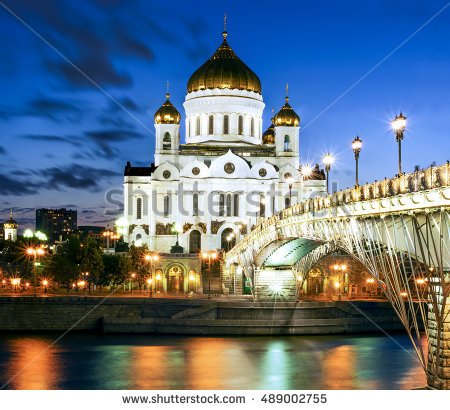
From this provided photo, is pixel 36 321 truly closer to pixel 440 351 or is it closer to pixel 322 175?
pixel 440 351

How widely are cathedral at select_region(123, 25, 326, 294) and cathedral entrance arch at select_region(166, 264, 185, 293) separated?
3.80 meters

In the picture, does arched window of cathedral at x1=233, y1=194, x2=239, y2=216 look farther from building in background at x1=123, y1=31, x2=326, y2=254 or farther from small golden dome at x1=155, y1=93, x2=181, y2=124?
small golden dome at x1=155, y1=93, x2=181, y2=124

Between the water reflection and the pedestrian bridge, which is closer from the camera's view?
the pedestrian bridge

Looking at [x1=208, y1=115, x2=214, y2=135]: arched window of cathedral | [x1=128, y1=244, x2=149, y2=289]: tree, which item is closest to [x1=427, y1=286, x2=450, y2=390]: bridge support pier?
[x1=128, y1=244, x2=149, y2=289]: tree

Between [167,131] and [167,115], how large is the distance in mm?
1844

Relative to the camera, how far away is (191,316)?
171 feet

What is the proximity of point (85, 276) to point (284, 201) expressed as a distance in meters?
23.9

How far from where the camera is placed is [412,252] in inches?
1000

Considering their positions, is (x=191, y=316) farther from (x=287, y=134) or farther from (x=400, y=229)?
(x=287, y=134)

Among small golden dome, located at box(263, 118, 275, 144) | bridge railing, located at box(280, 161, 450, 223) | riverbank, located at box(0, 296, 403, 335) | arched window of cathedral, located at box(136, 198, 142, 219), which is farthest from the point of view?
Answer: small golden dome, located at box(263, 118, 275, 144)

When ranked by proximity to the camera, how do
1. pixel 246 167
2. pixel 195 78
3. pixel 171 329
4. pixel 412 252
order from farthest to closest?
pixel 195 78
pixel 246 167
pixel 171 329
pixel 412 252

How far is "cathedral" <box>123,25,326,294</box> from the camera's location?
8188 cm

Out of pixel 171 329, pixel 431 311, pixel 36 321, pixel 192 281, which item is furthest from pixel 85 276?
pixel 431 311
